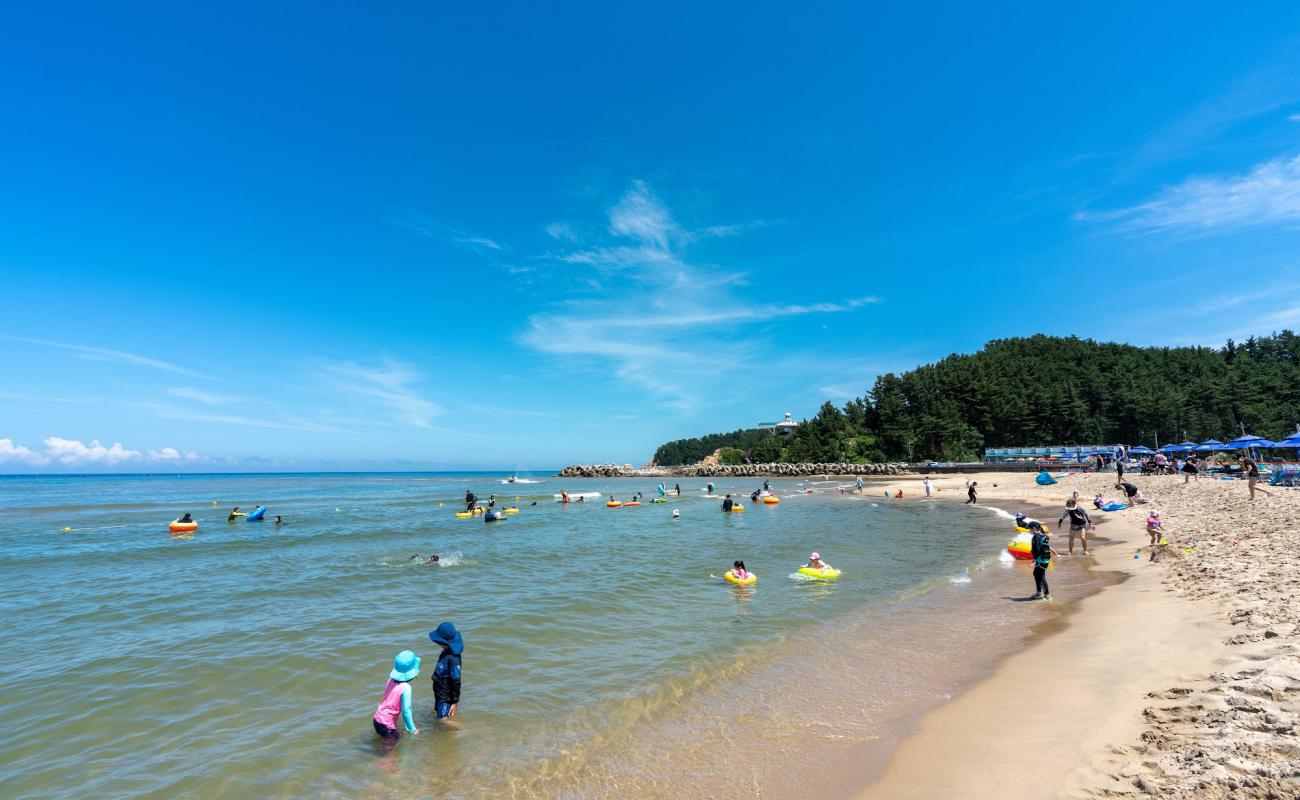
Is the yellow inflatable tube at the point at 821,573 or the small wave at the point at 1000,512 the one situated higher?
the yellow inflatable tube at the point at 821,573

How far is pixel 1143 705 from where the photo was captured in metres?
7.12

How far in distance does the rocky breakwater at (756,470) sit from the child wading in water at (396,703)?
317 ft

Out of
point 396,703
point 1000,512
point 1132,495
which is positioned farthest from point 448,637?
point 1000,512

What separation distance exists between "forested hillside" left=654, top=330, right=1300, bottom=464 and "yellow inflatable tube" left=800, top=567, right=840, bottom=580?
87920 millimetres

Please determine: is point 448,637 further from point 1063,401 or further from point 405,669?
point 1063,401

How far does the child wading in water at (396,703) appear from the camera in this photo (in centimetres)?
792

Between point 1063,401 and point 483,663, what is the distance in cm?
10447

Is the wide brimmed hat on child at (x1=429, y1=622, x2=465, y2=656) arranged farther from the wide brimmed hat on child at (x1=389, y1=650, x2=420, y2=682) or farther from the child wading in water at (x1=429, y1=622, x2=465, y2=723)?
the wide brimmed hat on child at (x1=389, y1=650, x2=420, y2=682)

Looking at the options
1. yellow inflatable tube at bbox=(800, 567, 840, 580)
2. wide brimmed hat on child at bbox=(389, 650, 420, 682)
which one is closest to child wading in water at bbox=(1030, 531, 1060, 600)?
yellow inflatable tube at bbox=(800, 567, 840, 580)

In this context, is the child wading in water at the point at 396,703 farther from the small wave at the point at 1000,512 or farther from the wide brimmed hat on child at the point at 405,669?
the small wave at the point at 1000,512

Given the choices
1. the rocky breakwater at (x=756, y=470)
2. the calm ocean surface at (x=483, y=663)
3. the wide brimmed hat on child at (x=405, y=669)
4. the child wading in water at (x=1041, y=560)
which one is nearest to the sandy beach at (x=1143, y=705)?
the child wading in water at (x=1041, y=560)

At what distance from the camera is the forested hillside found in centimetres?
8612

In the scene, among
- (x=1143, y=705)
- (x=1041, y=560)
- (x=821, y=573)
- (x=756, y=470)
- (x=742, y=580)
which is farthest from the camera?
(x=756, y=470)

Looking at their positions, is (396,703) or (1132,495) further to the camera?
(1132,495)
